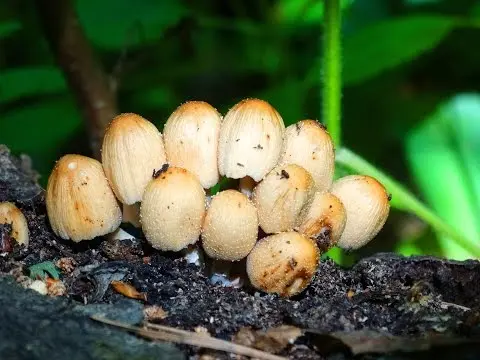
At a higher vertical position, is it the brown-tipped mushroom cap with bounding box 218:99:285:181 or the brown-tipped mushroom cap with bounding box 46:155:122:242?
the brown-tipped mushroom cap with bounding box 218:99:285:181

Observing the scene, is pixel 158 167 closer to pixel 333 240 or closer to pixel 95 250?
pixel 95 250

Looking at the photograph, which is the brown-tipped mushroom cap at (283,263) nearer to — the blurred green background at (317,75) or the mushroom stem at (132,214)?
the mushroom stem at (132,214)

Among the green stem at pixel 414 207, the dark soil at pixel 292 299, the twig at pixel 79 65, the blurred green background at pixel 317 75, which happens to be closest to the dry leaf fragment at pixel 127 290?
the dark soil at pixel 292 299

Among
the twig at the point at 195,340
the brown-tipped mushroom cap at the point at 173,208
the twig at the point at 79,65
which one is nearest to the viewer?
the twig at the point at 195,340

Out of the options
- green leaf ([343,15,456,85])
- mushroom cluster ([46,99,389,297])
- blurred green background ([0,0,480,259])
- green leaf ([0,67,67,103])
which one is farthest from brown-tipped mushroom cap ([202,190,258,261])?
green leaf ([0,67,67,103])

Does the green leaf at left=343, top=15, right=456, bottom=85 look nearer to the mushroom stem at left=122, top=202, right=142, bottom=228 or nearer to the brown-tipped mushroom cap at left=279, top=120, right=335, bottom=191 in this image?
the brown-tipped mushroom cap at left=279, top=120, right=335, bottom=191

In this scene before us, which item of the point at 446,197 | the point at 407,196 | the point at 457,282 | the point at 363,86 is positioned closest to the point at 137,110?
the point at 363,86
